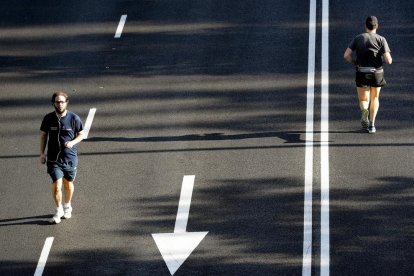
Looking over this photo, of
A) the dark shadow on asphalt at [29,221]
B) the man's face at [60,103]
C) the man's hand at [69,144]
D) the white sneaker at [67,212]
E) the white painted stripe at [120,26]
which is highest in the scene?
the white painted stripe at [120,26]

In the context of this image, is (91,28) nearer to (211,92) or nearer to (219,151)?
(211,92)

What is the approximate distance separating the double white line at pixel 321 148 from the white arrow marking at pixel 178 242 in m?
1.61

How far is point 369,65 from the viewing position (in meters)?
20.7

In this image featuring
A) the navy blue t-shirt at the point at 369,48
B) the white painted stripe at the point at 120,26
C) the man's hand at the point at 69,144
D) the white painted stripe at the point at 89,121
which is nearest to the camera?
the man's hand at the point at 69,144

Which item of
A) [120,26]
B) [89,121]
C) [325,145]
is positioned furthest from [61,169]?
[120,26]

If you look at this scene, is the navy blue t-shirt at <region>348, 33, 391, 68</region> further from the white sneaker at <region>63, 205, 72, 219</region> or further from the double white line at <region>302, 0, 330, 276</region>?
the white sneaker at <region>63, 205, 72, 219</region>

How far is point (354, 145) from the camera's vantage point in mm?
20656

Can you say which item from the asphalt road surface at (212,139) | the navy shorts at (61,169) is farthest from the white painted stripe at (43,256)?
the navy shorts at (61,169)

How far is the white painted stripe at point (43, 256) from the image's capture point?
17188 mm

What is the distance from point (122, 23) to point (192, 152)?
21.2 ft

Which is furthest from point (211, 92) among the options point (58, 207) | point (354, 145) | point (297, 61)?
point (58, 207)

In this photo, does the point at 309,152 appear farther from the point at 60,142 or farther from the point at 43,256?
the point at 43,256

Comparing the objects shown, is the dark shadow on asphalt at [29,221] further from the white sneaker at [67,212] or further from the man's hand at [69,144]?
the man's hand at [69,144]

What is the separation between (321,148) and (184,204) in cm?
291
